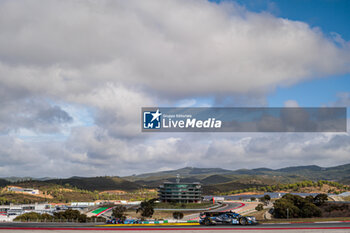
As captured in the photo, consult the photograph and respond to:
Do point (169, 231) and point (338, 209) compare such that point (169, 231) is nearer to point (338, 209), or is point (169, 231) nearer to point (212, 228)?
point (212, 228)

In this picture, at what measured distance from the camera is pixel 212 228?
40531 mm

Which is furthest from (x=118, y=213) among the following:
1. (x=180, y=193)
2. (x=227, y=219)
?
(x=227, y=219)

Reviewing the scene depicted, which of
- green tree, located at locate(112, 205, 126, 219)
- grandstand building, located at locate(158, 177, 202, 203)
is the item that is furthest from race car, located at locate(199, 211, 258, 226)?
grandstand building, located at locate(158, 177, 202, 203)

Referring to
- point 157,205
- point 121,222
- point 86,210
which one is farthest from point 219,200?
point 121,222

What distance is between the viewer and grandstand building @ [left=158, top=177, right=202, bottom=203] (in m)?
177

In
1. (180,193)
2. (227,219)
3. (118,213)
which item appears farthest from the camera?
(180,193)

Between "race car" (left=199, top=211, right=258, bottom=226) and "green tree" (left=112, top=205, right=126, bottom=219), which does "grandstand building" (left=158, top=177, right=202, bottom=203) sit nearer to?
"green tree" (left=112, top=205, right=126, bottom=219)

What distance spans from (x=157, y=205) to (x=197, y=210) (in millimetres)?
21066

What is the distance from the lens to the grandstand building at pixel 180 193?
177375mm

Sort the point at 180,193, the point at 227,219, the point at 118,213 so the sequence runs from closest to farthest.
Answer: the point at 227,219 → the point at 118,213 → the point at 180,193

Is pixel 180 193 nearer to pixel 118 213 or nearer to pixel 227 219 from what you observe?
pixel 118 213

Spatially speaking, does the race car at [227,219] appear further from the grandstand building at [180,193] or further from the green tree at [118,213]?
the grandstand building at [180,193]

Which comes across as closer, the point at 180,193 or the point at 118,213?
the point at 118,213

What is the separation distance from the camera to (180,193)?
177625 mm
